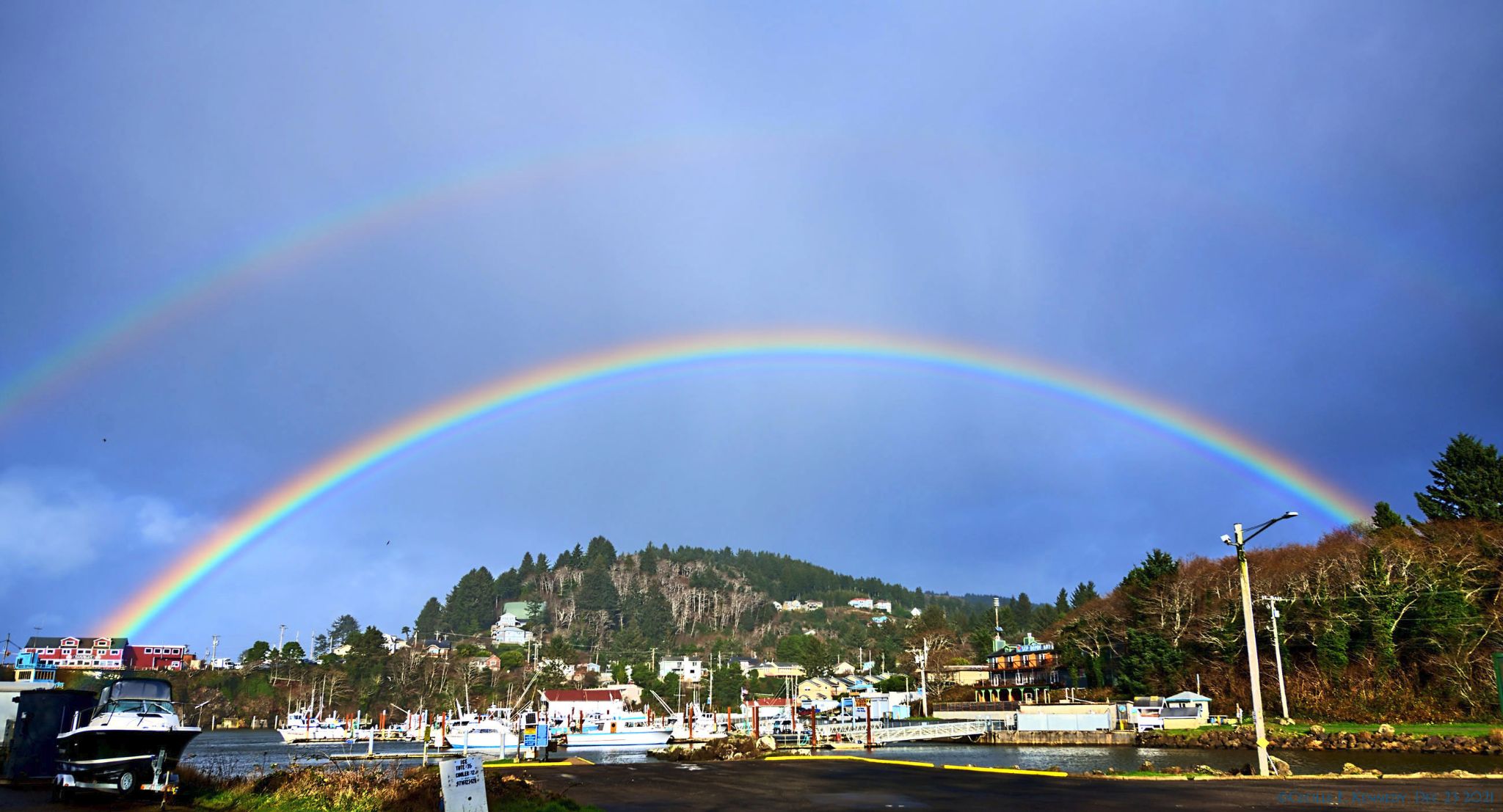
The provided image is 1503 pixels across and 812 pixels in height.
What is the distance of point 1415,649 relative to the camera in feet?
232

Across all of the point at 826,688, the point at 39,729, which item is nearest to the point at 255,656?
the point at 826,688

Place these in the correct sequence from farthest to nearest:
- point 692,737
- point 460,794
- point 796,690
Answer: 1. point 796,690
2. point 692,737
3. point 460,794

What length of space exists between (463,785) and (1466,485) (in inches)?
4144

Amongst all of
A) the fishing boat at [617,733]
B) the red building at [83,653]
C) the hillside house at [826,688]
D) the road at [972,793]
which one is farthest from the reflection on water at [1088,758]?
the red building at [83,653]

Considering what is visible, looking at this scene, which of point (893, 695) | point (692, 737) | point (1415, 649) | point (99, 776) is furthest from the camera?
point (893, 695)

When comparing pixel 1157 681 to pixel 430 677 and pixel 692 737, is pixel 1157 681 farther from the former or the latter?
pixel 430 677

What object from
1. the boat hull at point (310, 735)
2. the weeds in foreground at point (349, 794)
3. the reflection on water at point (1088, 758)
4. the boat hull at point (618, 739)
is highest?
the weeds in foreground at point (349, 794)

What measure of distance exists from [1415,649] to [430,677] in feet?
510

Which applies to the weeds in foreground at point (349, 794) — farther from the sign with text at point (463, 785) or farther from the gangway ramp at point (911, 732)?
the gangway ramp at point (911, 732)

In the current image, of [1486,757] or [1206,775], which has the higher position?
[1206,775]

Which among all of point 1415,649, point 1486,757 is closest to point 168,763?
point 1486,757

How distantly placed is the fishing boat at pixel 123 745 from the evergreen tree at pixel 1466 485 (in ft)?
339

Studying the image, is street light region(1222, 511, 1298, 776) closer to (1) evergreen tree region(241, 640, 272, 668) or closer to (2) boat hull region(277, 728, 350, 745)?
(2) boat hull region(277, 728, 350, 745)

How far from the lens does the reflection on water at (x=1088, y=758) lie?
43.4m
